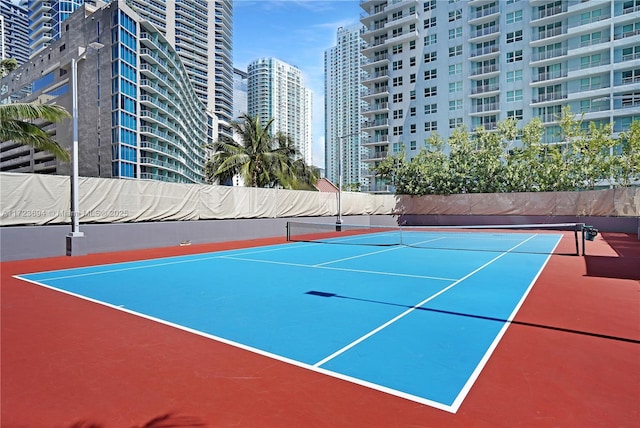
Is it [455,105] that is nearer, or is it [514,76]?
[514,76]

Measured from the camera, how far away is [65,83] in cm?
6806

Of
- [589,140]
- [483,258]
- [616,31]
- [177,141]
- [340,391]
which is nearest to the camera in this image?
[340,391]

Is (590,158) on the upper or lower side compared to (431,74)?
lower

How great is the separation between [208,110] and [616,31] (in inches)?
3893

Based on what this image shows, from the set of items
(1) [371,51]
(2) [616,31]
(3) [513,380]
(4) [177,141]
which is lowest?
(3) [513,380]

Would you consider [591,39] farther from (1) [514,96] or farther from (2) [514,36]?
(1) [514,96]

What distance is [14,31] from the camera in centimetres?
15100

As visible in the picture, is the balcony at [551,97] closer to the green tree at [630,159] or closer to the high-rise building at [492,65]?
the high-rise building at [492,65]

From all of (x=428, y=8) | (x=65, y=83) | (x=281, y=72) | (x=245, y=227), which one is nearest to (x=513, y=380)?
(x=245, y=227)

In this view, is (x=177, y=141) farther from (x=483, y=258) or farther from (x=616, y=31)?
(x=483, y=258)

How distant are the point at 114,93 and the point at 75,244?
57522 mm

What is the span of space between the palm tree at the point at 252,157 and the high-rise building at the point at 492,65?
33.2 m

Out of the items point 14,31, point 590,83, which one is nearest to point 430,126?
point 590,83

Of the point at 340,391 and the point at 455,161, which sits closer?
the point at 340,391
